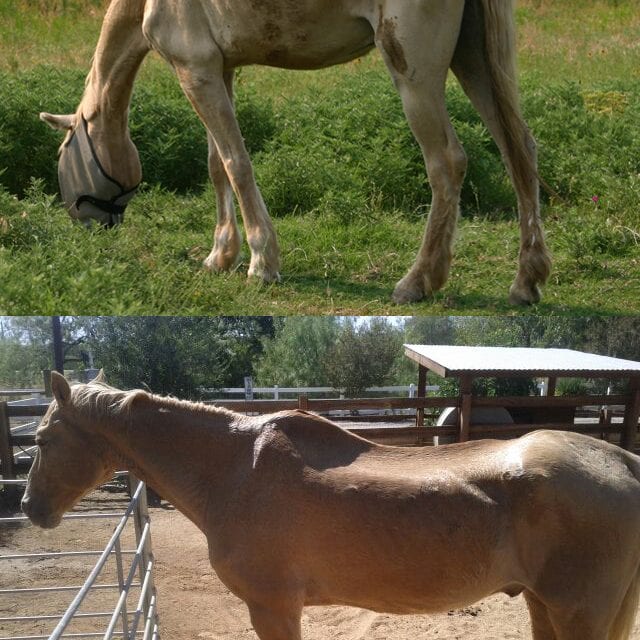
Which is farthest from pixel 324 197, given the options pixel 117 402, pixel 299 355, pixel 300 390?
pixel 300 390

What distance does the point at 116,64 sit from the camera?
5.16 metres

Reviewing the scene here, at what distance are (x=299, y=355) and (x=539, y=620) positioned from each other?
9164 mm

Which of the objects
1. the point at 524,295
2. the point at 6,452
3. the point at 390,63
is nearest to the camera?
the point at 390,63

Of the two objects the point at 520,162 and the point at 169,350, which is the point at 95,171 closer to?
the point at 520,162

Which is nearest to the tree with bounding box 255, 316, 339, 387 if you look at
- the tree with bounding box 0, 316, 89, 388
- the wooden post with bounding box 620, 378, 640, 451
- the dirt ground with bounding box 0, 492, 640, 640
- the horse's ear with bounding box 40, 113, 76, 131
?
the tree with bounding box 0, 316, 89, 388

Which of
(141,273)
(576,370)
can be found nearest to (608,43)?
(576,370)

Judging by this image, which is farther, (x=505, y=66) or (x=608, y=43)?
(x=608, y=43)

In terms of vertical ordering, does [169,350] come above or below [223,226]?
A: below

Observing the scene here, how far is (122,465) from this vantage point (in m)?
2.92

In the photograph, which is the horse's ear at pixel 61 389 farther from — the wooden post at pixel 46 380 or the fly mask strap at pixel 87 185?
the wooden post at pixel 46 380

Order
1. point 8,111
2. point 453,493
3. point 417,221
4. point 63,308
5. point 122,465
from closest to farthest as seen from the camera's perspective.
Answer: point 453,493 < point 122,465 < point 63,308 < point 417,221 < point 8,111

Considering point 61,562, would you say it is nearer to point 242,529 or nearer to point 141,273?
point 141,273

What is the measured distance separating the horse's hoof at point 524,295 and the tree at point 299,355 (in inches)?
251

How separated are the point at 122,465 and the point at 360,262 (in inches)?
106
